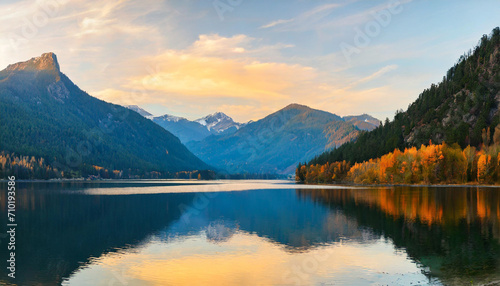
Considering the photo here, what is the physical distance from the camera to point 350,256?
47.1m

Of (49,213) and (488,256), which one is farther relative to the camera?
(49,213)

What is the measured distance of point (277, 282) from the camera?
37.0 meters

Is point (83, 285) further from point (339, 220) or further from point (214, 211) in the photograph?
point (214, 211)

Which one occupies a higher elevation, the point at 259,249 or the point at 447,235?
the point at 447,235

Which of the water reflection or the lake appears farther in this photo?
the water reflection

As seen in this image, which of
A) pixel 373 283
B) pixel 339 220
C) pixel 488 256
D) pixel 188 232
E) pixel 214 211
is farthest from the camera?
pixel 214 211

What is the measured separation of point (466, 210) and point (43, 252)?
81.3m

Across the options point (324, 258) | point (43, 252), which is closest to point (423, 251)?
point (324, 258)

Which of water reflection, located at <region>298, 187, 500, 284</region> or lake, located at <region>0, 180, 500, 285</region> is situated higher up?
water reflection, located at <region>298, 187, 500, 284</region>

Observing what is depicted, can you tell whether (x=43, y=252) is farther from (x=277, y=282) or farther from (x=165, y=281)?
(x=277, y=282)

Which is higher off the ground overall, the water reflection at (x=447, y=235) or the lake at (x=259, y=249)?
the water reflection at (x=447, y=235)

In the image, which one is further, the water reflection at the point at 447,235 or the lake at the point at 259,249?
the water reflection at the point at 447,235

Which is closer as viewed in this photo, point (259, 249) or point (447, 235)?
point (259, 249)

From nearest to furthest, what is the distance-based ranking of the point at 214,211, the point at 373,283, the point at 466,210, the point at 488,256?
the point at 373,283, the point at 488,256, the point at 466,210, the point at 214,211
